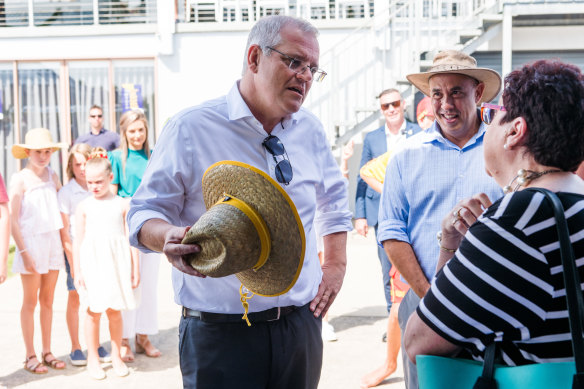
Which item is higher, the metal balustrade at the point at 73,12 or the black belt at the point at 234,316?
the metal balustrade at the point at 73,12

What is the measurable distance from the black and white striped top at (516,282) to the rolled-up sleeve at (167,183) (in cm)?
111

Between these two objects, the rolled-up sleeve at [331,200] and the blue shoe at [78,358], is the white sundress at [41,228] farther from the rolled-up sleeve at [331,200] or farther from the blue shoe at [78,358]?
the rolled-up sleeve at [331,200]

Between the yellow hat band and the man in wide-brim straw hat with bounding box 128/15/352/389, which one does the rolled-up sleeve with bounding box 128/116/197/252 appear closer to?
the man in wide-brim straw hat with bounding box 128/15/352/389

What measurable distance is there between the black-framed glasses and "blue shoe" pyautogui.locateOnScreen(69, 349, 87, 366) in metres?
3.37

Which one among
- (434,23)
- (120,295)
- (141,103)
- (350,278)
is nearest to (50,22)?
(141,103)

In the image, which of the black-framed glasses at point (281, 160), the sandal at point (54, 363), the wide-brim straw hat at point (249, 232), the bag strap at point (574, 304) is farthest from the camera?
the sandal at point (54, 363)

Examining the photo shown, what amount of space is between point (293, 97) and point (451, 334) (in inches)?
43.9

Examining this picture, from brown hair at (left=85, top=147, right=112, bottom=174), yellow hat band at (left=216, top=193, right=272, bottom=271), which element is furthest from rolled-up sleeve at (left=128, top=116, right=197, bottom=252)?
brown hair at (left=85, top=147, right=112, bottom=174)

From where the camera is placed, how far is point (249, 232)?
6.07 feet

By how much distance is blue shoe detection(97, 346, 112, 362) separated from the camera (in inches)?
203

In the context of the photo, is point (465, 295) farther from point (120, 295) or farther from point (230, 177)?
point (120, 295)

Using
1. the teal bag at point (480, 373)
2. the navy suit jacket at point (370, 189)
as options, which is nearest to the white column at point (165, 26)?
the navy suit jacket at point (370, 189)

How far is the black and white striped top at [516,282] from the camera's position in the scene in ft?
4.60

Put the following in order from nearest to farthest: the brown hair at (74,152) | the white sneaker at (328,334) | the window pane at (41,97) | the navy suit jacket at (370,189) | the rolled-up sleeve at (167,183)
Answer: the rolled-up sleeve at (167,183), the brown hair at (74,152), the white sneaker at (328,334), the navy suit jacket at (370,189), the window pane at (41,97)
